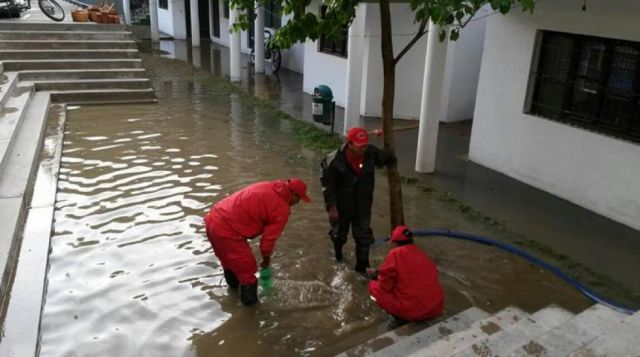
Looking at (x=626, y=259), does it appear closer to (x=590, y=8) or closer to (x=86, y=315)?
(x=590, y=8)

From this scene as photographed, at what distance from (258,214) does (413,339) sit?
5.43 ft

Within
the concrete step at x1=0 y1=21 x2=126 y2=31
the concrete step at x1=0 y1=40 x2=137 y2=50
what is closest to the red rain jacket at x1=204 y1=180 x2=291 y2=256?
the concrete step at x1=0 y1=40 x2=137 y2=50

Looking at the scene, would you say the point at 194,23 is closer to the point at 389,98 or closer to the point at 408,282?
the point at 389,98

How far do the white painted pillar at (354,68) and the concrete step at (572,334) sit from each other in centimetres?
666

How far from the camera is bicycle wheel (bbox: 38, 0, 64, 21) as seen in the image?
14.7m

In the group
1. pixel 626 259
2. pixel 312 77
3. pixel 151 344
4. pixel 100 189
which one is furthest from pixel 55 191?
pixel 312 77

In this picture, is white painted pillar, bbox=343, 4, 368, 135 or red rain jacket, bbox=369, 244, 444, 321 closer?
red rain jacket, bbox=369, 244, 444, 321

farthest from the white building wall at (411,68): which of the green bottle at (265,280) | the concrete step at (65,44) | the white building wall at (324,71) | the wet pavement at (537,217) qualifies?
the concrete step at (65,44)

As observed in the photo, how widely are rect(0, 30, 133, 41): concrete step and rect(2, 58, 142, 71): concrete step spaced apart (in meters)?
1.04

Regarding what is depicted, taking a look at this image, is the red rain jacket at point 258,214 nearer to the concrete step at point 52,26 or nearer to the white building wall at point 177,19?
the concrete step at point 52,26

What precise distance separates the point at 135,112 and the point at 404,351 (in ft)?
31.9

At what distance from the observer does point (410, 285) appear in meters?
4.07

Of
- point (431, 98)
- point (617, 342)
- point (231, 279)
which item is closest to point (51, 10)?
point (431, 98)

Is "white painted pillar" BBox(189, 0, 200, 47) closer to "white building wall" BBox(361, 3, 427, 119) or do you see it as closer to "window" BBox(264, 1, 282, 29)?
"window" BBox(264, 1, 282, 29)
